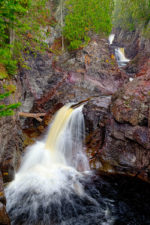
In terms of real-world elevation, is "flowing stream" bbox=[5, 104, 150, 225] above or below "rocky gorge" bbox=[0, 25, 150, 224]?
below

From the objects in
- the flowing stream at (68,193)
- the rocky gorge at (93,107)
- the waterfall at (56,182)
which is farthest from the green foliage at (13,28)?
the flowing stream at (68,193)

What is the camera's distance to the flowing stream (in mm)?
5339

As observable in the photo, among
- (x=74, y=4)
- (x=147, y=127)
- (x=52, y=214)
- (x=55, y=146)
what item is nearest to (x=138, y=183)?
(x=147, y=127)

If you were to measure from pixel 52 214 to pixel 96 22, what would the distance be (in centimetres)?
1809

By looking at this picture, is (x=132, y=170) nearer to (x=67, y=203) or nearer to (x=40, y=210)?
(x=67, y=203)

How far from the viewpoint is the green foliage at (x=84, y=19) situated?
15.9 m

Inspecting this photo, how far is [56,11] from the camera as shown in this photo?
20125mm

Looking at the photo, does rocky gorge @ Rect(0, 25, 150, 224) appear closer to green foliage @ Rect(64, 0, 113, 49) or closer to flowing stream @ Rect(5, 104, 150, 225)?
flowing stream @ Rect(5, 104, 150, 225)

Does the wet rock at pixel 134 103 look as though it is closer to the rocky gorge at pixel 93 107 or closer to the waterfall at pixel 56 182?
the rocky gorge at pixel 93 107

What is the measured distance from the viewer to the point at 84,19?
16125 mm

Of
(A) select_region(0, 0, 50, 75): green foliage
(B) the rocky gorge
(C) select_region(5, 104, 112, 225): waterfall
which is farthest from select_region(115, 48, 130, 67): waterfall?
(A) select_region(0, 0, 50, 75): green foliage

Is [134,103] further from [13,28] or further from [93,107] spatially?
[13,28]

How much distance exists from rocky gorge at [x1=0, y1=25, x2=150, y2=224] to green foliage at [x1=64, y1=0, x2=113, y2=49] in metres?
1.15

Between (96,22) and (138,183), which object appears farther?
(96,22)
